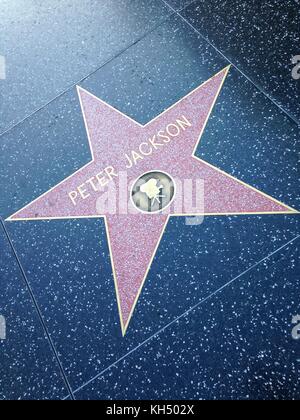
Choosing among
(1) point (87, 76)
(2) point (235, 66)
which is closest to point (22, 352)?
(1) point (87, 76)

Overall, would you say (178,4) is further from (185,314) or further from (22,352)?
(22,352)

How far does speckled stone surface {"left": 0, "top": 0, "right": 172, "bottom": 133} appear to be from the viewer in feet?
5.43

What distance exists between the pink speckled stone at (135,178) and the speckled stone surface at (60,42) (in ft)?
0.65

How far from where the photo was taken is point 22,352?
3.94 ft

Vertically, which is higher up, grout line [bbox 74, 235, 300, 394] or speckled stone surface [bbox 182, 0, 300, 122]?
speckled stone surface [bbox 182, 0, 300, 122]

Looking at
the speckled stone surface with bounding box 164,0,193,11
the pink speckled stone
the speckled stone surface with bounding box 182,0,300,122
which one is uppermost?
the speckled stone surface with bounding box 164,0,193,11

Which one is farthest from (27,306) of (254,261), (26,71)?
(26,71)

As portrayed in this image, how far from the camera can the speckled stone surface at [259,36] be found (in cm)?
139

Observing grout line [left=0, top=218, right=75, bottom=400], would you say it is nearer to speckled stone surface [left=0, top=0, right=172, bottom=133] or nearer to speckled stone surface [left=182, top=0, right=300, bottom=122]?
speckled stone surface [left=0, top=0, right=172, bottom=133]

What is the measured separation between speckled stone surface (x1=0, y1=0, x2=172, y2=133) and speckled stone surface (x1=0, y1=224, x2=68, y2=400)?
67 cm

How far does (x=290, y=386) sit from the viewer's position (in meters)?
1.00

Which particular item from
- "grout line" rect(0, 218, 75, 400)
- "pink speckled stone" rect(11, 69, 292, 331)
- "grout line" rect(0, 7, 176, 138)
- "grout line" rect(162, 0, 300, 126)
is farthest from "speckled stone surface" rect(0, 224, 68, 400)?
"grout line" rect(162, 0, 300, 126)

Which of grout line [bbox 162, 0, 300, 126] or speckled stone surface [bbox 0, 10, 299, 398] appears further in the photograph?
grout line [bbox 162, 0, 300, 126]
